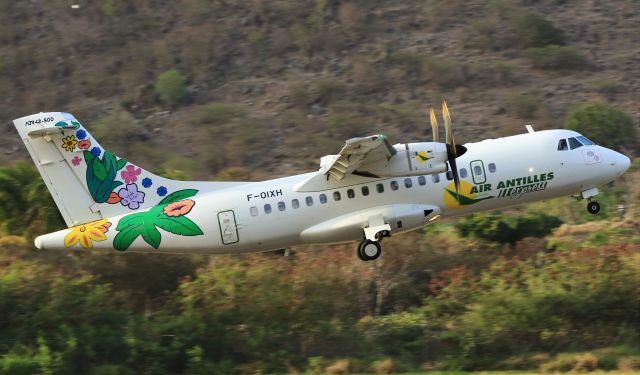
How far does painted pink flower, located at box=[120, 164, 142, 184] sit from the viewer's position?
2820cm

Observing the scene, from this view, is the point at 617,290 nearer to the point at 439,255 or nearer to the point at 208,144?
the point at 439,255

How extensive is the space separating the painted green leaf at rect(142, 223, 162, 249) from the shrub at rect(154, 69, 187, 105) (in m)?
31.3

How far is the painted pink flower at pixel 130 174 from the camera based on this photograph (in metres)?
28.2

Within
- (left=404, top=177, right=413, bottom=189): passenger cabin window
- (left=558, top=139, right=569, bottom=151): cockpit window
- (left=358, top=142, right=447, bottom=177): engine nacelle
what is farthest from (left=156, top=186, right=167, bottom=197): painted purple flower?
(left=558, top=139, right=569, bottom=151): cockpit window

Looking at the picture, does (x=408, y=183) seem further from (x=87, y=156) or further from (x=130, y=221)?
(x=87, y=156)

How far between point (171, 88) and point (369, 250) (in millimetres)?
32543

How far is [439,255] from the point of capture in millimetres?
35375

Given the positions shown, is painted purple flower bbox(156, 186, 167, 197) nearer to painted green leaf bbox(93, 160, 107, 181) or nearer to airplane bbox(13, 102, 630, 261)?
airplane bbox(13, 102, 630, 261)

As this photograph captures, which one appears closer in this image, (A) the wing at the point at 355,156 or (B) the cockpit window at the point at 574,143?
(A) the wing at the point at 355,156

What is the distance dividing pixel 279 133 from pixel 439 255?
818 inches

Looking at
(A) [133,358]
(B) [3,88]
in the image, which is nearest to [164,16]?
(B) [3,88]

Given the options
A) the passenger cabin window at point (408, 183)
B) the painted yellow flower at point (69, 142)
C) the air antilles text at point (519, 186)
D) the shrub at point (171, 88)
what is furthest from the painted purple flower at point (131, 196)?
the shrub at point (171, 88)

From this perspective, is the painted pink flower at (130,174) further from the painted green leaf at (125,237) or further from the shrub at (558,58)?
the shrub at (558,58)

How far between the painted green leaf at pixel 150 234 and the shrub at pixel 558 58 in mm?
Answer: 36678
